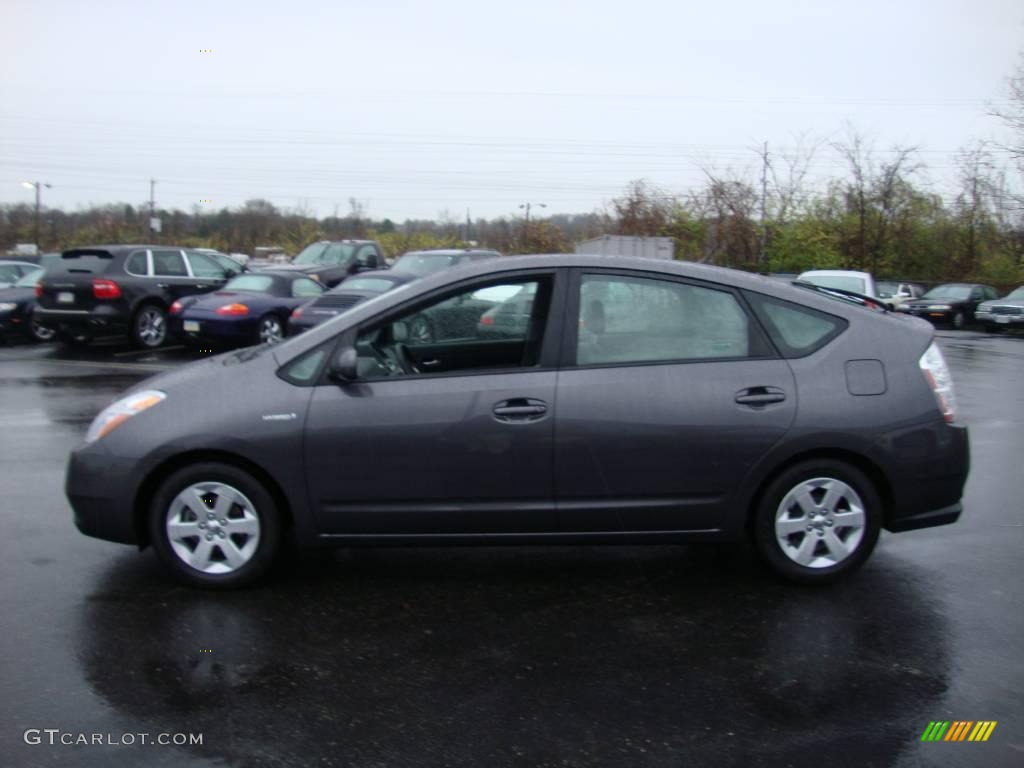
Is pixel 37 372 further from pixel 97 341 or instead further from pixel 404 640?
pixel 404 640

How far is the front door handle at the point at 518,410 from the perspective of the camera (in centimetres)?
466

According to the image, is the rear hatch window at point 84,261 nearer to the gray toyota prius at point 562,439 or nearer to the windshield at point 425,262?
the windshield at point 425,262

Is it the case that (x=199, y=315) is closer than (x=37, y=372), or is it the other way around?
(x=37, y=372)

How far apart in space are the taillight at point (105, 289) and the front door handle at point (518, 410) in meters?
13.0

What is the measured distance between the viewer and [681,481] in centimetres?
473

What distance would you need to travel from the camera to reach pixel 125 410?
15.8 feet

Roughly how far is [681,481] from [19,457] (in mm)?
5648

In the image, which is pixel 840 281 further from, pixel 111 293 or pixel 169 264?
pixel 111 293

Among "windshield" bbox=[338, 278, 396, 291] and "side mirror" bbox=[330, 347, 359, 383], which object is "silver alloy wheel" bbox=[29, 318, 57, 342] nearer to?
"windshield" bbox=[338, 278, 396, 291]

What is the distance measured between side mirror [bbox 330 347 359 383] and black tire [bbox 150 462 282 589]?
653mm

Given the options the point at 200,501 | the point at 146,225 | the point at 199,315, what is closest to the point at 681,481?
the point at 200,501

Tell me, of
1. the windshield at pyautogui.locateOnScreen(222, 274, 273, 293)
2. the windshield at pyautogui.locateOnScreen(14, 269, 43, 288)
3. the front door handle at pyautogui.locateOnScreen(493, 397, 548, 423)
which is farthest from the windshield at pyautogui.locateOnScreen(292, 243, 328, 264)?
the front door handle at pyautogui.locateOnScreen(493, 397, 548, 423)

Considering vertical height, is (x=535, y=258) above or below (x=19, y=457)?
above

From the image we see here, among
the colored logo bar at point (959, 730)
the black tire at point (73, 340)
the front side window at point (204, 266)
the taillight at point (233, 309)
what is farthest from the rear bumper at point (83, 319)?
the colored logo bar at point (959, 730)
